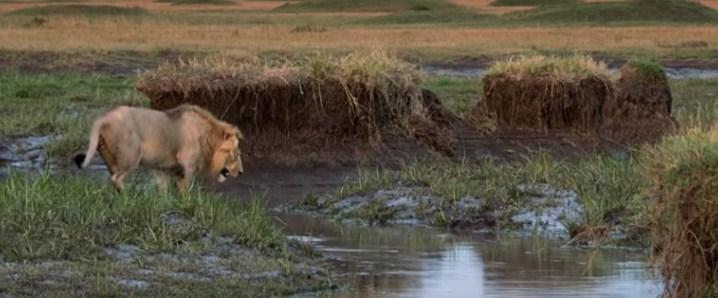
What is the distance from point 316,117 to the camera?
21.9 metres

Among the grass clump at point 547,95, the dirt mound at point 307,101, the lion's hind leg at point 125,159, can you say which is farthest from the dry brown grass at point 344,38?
the lion's hind leg at point 125,159

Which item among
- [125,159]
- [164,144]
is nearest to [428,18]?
[164,144]

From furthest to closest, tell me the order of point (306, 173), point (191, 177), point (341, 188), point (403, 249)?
point (306, 173)
point (341, 188)
point (191, 177)
point (403, 249)

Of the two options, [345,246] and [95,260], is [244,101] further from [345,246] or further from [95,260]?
[95,260]

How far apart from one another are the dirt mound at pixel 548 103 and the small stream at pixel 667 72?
39.0 ft

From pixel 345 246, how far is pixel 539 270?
6.75ft

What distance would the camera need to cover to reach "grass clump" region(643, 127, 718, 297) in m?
10.6

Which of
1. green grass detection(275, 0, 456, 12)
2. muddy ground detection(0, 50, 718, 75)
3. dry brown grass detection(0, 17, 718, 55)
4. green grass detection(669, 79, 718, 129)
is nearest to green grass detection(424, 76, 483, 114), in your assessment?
green grass detection(669, 79, 718, 129)

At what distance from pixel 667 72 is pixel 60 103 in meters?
16.3

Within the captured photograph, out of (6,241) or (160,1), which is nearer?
(6,241)

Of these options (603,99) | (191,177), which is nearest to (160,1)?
(603,99)

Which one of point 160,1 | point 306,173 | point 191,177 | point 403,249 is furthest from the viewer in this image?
point 160,1

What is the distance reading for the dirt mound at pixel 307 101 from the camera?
21438 mm

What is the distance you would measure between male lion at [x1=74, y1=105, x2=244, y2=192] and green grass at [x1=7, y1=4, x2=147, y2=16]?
57627mm
